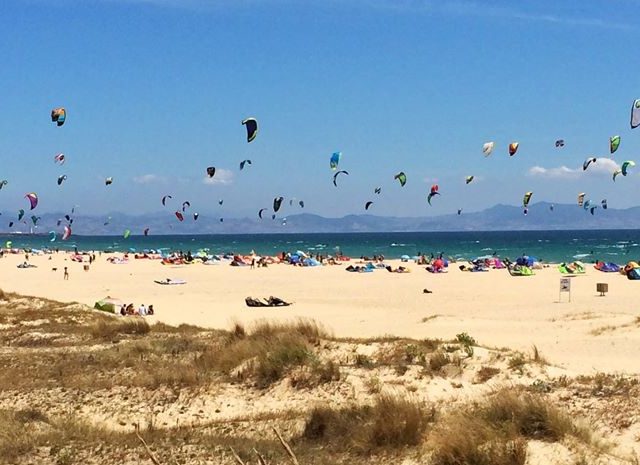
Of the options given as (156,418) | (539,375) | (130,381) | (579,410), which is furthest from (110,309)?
(579,410)

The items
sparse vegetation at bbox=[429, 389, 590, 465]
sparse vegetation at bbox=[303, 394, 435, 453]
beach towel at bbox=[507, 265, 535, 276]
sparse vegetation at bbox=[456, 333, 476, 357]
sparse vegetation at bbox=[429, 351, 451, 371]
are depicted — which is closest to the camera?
sparse vegetation at bbox=[429, 389, 590, 465]

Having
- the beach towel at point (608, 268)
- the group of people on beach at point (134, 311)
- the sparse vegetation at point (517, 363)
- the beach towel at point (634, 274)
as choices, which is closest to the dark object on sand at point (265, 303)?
the group of people on beach at point (134, 311)

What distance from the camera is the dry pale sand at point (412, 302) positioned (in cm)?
1595

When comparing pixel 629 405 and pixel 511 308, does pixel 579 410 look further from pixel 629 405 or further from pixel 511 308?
pixel 511 308

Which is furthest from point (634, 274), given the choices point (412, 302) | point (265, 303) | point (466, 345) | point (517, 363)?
point (517, 363)

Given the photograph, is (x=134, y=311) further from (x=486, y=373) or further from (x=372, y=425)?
(x=372, y=425)

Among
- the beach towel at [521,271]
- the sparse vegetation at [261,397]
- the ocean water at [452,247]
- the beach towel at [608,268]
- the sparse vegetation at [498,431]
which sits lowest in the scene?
the ocean water at [452,247]

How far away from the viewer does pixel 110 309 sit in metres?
22.3

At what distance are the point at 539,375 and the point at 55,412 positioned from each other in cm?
627

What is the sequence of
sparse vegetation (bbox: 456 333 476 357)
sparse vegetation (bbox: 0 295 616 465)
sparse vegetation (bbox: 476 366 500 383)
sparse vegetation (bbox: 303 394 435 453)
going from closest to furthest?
sparse vegetation (bbox: 0 295 616 465) < sparse vegetation (bbox: 303 394 435 453) < sparse vegetation (bbox: 476 366 500 383) < sparse vegetation (bbox: 456 333 476 357)

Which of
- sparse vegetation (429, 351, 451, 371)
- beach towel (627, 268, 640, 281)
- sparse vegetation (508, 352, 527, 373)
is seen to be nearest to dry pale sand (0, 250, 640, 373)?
beach towel (627, 268, 640, 281)

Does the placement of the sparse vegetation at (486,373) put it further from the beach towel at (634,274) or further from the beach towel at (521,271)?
the beach towel at (521,271)

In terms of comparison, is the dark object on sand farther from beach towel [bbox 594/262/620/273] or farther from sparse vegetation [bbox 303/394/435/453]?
beach towel [bbox 594/262/620/273]

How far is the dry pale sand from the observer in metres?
16.0
